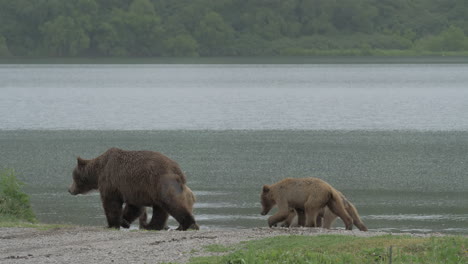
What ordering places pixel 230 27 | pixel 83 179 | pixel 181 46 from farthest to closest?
pixel 230 27
pixel 181 46
pixel 83 179

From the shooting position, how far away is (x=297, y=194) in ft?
46.0

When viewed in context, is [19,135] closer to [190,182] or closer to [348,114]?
[190,182]

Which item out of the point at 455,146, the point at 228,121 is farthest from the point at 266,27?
the point at 455,146

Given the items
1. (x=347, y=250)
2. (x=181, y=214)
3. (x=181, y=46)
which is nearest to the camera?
(x=347, y=250)

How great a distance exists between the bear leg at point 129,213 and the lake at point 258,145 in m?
2.08

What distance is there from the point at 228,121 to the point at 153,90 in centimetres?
3891

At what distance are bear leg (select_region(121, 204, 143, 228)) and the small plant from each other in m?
2.01

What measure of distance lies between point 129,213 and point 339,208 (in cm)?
340

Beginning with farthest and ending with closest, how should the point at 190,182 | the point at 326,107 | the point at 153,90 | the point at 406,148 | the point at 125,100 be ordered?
the point at 153,90
the point at 125,100
the point at 326,107
the point at 406,148
the point at 190,182

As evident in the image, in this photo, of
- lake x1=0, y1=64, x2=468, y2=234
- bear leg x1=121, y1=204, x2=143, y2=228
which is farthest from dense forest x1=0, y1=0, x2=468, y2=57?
bear leg x1=121, y1=204, x2=143, y2=228

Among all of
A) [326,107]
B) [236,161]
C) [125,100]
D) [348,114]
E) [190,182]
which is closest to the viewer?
[190,182]

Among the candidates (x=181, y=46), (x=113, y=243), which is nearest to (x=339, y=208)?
(x=113, y=243)

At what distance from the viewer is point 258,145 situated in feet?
104

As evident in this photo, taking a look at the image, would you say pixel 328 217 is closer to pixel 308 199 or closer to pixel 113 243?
pixel 308 199
